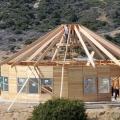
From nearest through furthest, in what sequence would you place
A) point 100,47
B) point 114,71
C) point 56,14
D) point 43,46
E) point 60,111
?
point 60,111 → point 114,71 → point 100,47 → point 43,46 → point 56,14

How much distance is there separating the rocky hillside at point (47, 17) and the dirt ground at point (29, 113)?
44132 mm

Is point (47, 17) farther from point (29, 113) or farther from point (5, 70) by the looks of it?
point (29, 113)

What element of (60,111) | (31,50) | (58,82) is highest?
(31,50)

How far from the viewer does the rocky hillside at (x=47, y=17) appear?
311ft

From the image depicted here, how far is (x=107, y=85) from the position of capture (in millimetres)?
43875

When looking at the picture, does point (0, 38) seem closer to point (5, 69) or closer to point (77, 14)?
point (77, 14)

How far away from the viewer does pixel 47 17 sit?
109 meters

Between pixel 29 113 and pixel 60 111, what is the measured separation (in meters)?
3.59

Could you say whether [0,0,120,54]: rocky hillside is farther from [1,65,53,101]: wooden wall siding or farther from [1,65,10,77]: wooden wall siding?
[1,65,53,101]: wooden wall siding

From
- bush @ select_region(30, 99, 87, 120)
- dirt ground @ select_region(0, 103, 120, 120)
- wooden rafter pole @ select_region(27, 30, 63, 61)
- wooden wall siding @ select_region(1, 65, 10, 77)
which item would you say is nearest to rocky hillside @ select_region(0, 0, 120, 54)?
wooden rafter pole @ select_region(27, 30, 63, 61)

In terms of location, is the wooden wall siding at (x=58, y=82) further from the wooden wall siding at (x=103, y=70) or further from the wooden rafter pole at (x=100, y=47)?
the wooden rafter pole at (x=100, y=47)

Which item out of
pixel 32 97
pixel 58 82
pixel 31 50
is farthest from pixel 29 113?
pixel 31 50

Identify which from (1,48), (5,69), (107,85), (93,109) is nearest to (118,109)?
(93,109)

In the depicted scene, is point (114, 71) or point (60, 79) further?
point (114, 71)
